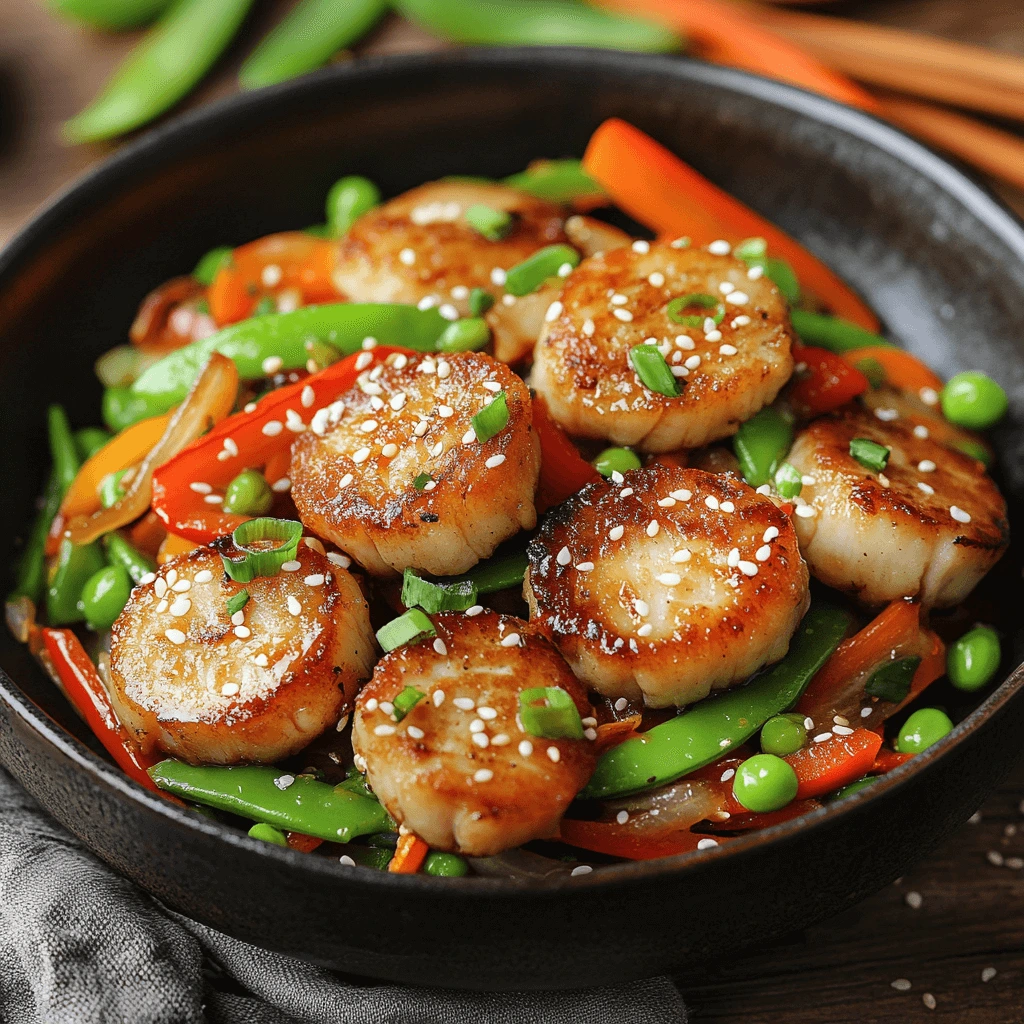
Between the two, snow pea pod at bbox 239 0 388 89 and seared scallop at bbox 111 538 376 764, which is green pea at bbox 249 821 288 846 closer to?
seared scallop at bbox 111 538 376 764

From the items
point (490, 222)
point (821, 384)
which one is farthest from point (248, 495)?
point (821, 384)

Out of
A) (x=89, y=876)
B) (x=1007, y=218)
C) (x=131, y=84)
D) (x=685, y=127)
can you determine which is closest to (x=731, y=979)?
(x=89, y=876)

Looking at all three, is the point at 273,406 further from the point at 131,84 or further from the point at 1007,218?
the point at 131,84

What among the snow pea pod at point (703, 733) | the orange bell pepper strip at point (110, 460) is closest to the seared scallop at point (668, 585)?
the snow pea pod at point (703, 733)

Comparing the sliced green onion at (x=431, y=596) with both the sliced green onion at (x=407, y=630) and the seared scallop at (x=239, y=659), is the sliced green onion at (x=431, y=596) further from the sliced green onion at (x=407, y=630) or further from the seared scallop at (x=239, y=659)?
the seared scallop at (x=239, y=659)

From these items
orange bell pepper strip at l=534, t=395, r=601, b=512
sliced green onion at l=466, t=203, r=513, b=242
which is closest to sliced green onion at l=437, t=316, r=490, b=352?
orange bell pepper strip at l=534, t=395, r=601, b=512
